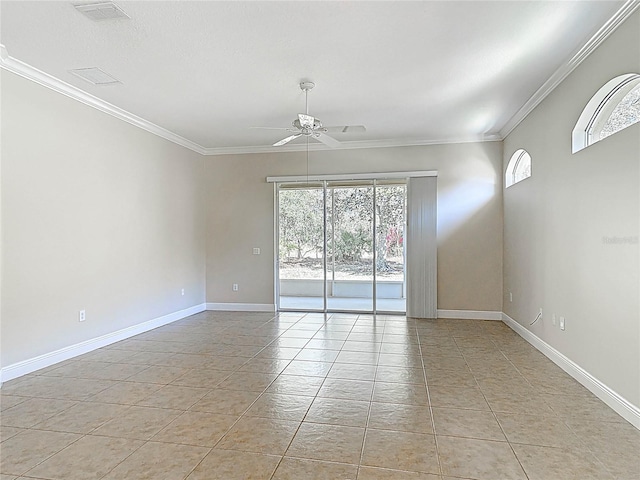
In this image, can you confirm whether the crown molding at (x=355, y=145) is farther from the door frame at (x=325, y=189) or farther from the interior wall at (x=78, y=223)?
the interior wall at (x=78, y=223)

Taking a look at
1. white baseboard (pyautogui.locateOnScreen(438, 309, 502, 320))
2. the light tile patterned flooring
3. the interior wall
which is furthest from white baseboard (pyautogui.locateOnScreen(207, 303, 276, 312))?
white baseboard (pyautogui.locateOnScreen(438, 309, 502, 320))

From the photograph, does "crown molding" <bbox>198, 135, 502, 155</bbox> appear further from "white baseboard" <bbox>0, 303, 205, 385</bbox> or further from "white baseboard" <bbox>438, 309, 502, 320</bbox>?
"white baseboard" <bbox>0, 303, 205, 385</bbox>

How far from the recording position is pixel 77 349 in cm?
427

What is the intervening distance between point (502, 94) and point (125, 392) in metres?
4.67

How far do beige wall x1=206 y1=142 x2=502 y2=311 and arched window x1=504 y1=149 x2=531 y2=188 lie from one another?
0.97 feet

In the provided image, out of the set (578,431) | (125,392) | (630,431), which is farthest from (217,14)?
(630,431)

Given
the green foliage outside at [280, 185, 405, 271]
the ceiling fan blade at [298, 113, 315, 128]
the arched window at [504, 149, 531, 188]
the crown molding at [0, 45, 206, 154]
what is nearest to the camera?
the crown molding at [0, 45, 206, 154]

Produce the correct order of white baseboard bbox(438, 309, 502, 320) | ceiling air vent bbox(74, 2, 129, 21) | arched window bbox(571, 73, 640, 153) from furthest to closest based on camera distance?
1. white baseboard bbox(438, 309, 502, 320)
2. arched window bbox(571, 73, 640, 153)
3. ceiling air vent bbox(74, 2, 129, 21)

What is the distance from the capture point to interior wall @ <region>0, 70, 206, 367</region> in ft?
11.7

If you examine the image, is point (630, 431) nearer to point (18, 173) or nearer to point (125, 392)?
point (125, 392)

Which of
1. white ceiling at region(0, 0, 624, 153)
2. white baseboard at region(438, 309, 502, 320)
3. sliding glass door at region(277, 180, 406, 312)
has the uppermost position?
white ceiling at region(0, 0, 624, 153)

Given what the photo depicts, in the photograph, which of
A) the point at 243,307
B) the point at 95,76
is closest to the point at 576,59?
the point at 95,76

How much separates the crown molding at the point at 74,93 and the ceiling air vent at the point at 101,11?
42.0 inches

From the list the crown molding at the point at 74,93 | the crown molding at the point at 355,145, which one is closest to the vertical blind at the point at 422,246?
the crown molding at the point at 355,145
